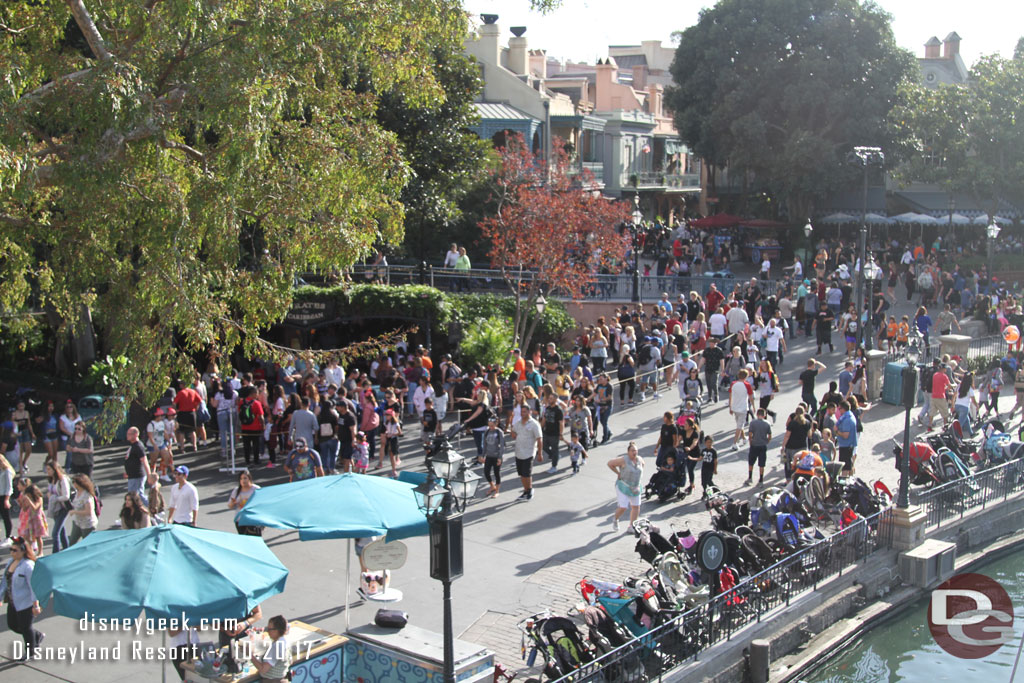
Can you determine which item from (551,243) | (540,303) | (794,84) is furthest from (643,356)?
(794,84)

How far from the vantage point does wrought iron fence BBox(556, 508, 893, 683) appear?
989 cm

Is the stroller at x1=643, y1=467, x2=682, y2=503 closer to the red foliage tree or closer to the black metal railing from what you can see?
the red foliage tree

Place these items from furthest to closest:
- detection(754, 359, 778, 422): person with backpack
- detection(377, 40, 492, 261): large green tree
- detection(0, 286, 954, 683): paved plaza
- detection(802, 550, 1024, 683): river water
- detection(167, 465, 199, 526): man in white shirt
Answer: detection(377, 40, 492, 261): large green tree
detection(754, 359, 778, 422): person with backpack
detection(802, 550, 1024, 683): river water
detection(167, 465, 199, 526): man in white shirt
detection(0, 286, 954, 683): paved plaza

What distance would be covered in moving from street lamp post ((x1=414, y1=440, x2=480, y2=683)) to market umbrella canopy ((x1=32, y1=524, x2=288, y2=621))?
5.16 feet

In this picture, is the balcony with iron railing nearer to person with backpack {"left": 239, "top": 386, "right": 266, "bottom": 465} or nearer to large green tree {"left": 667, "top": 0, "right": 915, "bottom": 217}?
large green tree {"left": 667, "top": 0, "right": 915, "bottom": 217}

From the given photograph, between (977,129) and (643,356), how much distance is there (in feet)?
68.8

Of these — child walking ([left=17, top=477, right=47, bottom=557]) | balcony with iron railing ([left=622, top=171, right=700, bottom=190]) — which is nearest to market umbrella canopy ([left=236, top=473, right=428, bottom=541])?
child walking ([left=17, top=477, right=47, bottom=557])

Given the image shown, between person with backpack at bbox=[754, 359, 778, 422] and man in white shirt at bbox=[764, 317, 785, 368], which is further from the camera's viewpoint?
man in white shirt at bbox=[764, 317, 785, 368]

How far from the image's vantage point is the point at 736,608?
11383mm

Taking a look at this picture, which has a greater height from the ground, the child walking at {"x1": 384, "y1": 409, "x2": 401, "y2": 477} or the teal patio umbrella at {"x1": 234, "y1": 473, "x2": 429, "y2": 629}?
the teal patio umbrella at {"x1": 234, "y1": 473, "x2": 429, "y2": 629}

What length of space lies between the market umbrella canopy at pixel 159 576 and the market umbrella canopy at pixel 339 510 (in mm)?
1019

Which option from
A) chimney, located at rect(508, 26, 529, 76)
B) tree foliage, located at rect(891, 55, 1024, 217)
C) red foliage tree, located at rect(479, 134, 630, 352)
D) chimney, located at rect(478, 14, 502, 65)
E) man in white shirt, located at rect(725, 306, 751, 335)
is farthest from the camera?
chimney, located at rect(508, 26, 529, 76)

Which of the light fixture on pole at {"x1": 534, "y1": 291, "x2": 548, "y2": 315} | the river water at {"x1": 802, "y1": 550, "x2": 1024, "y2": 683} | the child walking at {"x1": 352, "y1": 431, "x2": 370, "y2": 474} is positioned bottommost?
the river water at {"x1": 802, "y1": 550, "x2": 1024, "y2": 683}

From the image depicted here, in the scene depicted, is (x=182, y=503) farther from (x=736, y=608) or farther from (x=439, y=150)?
(x=439, y=150)
